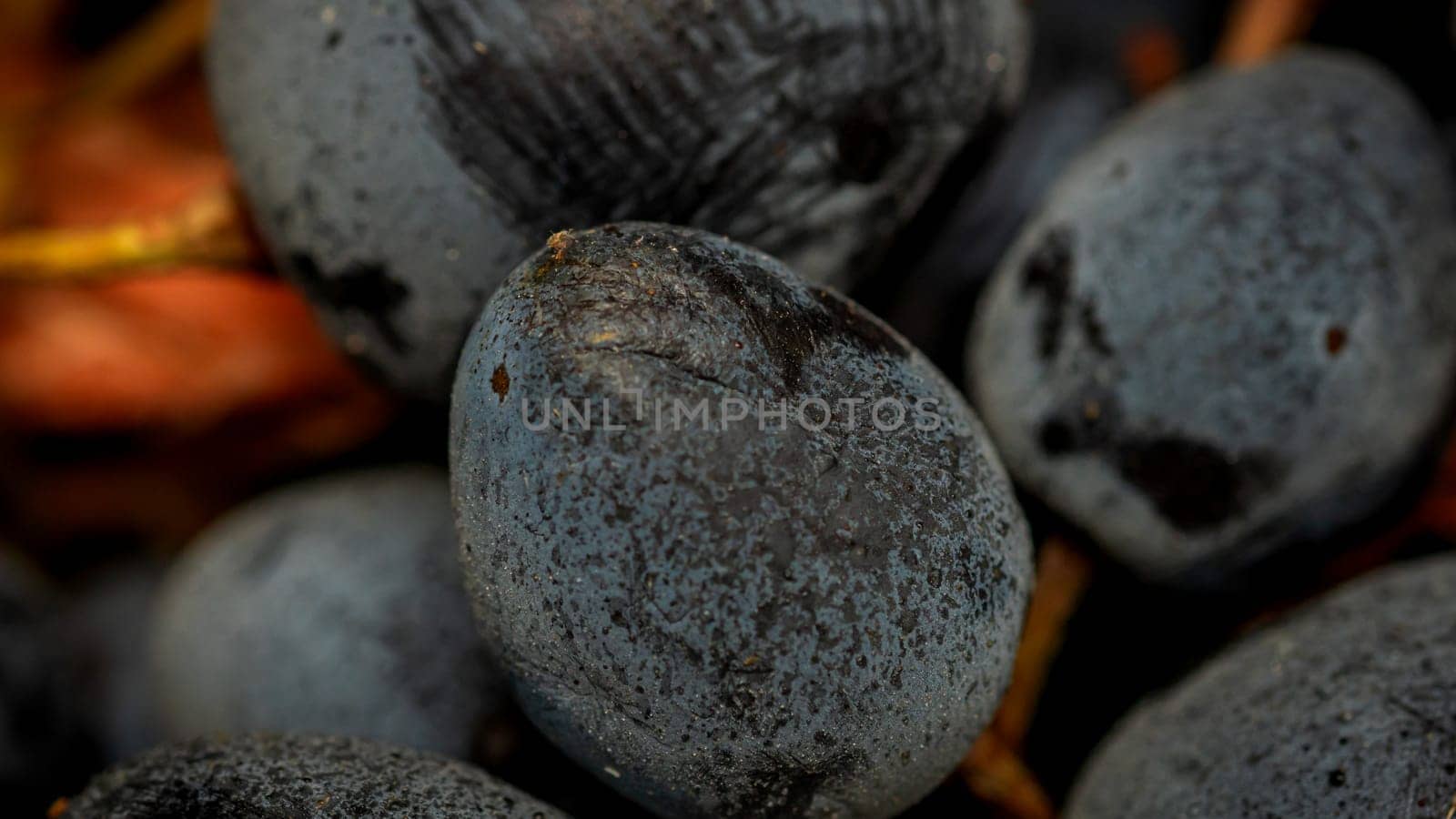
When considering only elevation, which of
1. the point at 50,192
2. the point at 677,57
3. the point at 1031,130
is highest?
the point at 50,192

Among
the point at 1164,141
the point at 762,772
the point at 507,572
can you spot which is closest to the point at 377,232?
the point at 507,572

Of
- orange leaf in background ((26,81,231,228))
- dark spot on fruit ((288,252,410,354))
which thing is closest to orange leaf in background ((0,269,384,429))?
orange leaf in background ((26,81,231,228))

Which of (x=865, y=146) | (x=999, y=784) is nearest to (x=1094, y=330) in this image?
(x=865, y=146)

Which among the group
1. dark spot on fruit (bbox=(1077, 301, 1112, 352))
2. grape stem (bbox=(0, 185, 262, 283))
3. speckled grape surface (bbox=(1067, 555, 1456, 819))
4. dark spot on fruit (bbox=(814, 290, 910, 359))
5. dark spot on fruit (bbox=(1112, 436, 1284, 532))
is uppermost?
grape stem (bbox=(0, 185, 262, 283))

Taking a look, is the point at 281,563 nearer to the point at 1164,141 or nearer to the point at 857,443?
the point at 857,443
